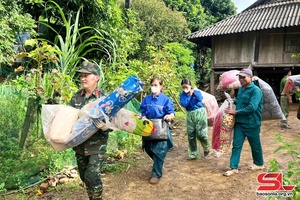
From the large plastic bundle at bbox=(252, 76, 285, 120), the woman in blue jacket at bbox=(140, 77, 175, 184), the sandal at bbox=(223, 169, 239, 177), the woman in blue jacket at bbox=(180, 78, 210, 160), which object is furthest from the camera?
the woman in blue jacket at bbox=(180, 78, 210, 160)

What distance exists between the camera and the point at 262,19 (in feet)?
40.7

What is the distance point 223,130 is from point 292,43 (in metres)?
10.2

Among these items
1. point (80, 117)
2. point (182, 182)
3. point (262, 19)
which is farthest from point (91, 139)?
point (262, 19)

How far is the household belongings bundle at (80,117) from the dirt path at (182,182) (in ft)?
3.90

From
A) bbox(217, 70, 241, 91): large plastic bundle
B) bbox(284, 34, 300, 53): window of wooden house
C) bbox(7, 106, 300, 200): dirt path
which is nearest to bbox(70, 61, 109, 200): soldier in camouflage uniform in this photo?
bbox(7, 106, 300, 200): dirt path

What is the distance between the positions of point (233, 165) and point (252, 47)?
10.2 m

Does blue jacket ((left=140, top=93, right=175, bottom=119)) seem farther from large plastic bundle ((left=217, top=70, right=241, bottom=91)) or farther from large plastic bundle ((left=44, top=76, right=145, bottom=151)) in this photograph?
large plastic bundle ((left=217, top=70, right=241, bottom=91))

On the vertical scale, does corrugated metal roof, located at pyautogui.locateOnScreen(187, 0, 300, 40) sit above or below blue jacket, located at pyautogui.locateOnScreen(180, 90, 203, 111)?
above

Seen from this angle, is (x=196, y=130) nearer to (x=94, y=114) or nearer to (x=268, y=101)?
(x=268, y=101)

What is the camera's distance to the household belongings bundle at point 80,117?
97.7 inches

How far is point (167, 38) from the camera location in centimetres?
1598

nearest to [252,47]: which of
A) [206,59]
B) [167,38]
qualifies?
[167,38]

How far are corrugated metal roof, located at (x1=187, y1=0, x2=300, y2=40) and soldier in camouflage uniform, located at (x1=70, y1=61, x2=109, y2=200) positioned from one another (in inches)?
419

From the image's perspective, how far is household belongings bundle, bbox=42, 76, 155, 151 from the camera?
2482mm
